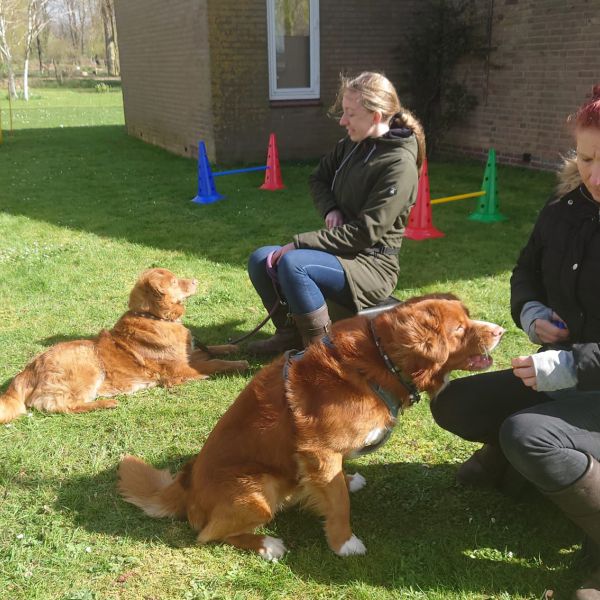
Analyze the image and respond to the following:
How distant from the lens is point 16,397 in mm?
4156

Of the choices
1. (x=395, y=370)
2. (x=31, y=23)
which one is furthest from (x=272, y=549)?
(x=31, y=23)

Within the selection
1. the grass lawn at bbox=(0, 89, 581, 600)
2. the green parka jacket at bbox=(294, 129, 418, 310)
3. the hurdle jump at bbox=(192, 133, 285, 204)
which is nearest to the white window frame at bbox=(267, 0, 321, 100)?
the hurdle jump at bbox=(192, 133, 285, 204)

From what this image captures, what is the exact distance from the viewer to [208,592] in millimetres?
Result: 2734

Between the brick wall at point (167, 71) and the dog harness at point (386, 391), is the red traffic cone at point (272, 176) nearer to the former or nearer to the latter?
the brick wall at point (167, 71)

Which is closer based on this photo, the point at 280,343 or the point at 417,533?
the point at 417,533

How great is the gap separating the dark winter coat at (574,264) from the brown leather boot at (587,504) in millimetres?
370

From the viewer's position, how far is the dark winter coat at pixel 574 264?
2648 millimetres

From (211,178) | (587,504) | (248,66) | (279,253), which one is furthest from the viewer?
(248,66)

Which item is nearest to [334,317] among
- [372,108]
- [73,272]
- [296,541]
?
[372,108]

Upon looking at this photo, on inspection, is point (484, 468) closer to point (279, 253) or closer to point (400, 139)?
point (279, 253)

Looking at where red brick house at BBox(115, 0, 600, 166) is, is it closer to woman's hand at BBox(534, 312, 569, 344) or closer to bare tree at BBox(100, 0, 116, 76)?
woman's hand at BBox(534, 312, 569, 344)

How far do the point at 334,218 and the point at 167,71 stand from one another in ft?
41.2

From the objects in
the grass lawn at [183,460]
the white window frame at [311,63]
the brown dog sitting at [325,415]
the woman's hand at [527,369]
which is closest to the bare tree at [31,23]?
the white window frame at [311,63]

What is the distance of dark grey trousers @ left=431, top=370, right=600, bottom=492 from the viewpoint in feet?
Result: 7.95
